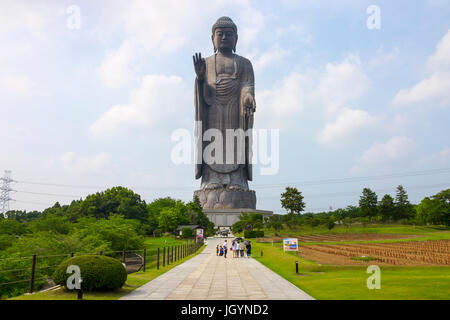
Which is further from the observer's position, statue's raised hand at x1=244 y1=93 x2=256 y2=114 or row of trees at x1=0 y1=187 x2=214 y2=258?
statue's raised hand at x1=244 y1=93 x2=256 y2=114

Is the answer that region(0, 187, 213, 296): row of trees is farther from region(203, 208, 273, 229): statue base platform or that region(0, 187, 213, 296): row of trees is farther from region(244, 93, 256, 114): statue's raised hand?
region(244, 93, 256, 114): statue's raised hand

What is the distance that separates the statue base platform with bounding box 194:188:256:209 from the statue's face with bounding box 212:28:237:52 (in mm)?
25091

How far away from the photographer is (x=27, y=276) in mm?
14109

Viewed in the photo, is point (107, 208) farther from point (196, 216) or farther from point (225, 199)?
point (225, 199)

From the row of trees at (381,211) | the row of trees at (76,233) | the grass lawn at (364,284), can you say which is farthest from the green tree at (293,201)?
the grass lawn at (364,284)

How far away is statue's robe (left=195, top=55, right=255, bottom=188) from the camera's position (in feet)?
206

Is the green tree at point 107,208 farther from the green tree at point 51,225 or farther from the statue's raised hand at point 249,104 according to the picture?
the statue's raised hand at point 249,104

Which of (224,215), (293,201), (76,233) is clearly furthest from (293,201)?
(76,233)

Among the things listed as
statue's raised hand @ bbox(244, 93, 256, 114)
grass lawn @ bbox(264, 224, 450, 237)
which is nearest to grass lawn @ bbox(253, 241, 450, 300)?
grass lawn @ bbox(264, 224, 450, 237)

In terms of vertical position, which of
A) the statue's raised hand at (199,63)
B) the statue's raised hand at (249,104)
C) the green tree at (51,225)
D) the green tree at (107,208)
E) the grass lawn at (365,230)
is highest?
the statue's raised hand at (199,63)

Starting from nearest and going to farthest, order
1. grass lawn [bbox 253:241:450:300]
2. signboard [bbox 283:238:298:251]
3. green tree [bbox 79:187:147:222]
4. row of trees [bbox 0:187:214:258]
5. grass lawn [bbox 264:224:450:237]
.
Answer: grass lawn [bbox 253:241:450:300]
row of trees [bbox 0:187:214:258]
signboard [bbox 283:238:298:251]
green tree [bbox 79:187:147:222]
grass lawn [bbox 264:224:450:237]

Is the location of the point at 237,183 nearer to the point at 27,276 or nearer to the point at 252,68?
the point at 252,68

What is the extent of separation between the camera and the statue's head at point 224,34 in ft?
209

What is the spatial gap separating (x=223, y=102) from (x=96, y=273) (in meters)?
57.2
